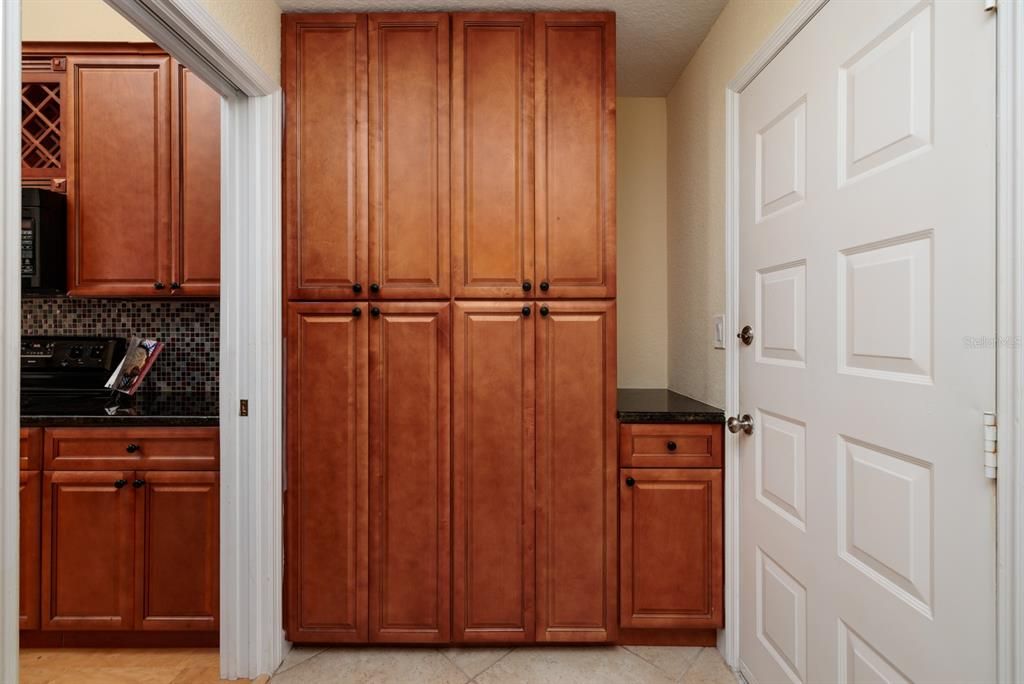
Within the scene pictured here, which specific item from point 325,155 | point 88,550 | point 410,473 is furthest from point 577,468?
point 88,550

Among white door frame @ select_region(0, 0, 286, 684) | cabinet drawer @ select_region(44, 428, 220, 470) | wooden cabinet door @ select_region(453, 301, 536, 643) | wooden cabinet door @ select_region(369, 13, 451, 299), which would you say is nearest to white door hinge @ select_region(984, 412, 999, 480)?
wooden cabinet door @ select_region(453, 301, 536, 643)

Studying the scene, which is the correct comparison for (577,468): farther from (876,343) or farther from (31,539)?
(31,539)

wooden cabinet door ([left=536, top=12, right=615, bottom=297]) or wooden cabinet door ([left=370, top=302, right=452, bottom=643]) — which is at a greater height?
wooden cabinet door ([left=536, top=12, right=615, bottom=297])

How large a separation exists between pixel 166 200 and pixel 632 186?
2.19 meters

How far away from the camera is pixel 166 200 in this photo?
209cm

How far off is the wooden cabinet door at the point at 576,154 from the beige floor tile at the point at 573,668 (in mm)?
1393

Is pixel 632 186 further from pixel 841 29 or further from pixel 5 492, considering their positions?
pixel 5 492

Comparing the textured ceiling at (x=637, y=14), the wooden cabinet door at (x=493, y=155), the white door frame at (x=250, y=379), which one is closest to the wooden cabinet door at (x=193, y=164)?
the white door frame at (x=250, y=379)

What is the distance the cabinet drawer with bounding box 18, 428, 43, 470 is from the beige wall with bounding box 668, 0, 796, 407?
2649 mm

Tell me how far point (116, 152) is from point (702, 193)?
252 cm

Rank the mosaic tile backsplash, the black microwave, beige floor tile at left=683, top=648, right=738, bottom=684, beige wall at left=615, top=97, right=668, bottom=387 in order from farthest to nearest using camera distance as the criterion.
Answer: beige wall at left=615, top=97, right=668, bottom=387 → the mosaic tile backsplash → the black microwave → beige floor tile at left=683, top=648, right=738, bottom=684

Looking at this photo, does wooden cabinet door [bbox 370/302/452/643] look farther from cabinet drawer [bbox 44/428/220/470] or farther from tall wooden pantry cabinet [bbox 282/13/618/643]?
cabinet drawer [bbox 44/428/220/470]

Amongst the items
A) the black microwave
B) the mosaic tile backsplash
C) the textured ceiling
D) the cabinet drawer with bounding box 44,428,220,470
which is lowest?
the cabinet drawer with bounding box 44,428,220,470

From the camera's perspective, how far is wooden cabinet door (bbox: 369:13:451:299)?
1858 millimetres
